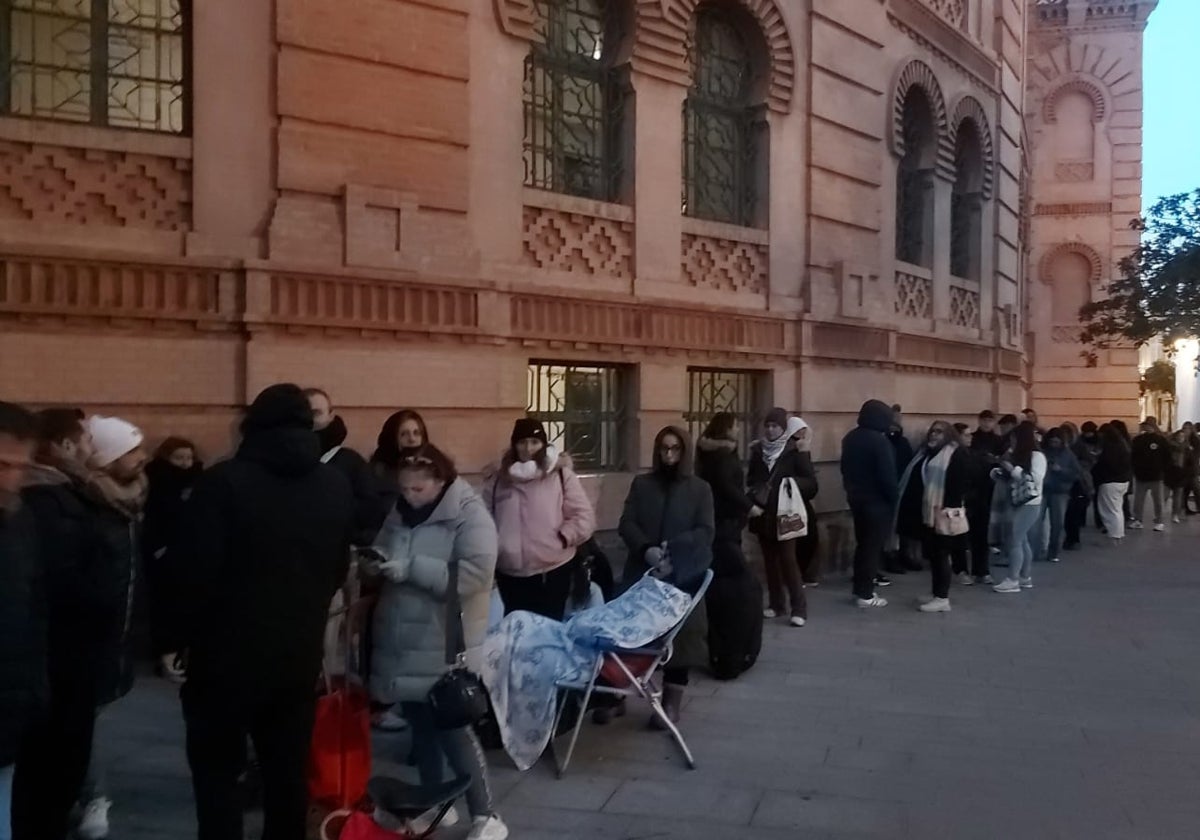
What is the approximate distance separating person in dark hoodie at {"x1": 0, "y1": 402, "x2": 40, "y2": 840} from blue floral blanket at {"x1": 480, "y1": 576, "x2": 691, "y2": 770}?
2.45 meters

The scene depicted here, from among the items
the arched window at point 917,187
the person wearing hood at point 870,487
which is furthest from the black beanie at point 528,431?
the arched window at point 917,187

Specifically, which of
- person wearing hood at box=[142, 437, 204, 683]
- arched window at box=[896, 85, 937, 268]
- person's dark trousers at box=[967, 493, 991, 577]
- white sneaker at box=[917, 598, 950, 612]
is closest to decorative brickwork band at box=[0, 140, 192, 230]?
person wearing hood at box=[142, 437, 204, 683]

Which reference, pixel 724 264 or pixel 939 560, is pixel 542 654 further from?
pixel 724 264

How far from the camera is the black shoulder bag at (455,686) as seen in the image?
4617 millimetres

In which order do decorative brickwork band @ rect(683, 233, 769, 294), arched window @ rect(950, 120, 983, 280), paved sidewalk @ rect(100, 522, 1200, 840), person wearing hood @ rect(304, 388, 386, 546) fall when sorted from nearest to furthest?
paved sidewalk @ rect(100, 522, 1200, 840)
person wearing hood @ rect(304, 388, 386, 546)
decorative brickwork band @ rect(683, 233, 769, 294)
arched window @ rect(950, 120, 983, 280)

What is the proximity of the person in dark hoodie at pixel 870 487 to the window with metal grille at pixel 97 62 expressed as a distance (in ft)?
20.4

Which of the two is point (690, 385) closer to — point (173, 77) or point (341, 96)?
point (341, 96)

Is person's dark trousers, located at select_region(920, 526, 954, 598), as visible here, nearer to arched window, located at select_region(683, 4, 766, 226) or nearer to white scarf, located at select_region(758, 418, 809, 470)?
white scarf, located at select_region(758, 418, 809, 470)

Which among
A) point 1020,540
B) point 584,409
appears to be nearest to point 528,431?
point 584,409

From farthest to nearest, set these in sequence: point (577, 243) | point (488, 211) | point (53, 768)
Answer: point (577, 243)
point (488, 211)
point (53, 768)

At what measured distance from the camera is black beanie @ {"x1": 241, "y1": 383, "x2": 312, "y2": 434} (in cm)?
399

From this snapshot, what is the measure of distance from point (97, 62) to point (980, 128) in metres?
12.9

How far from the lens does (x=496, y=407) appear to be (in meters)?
9.43

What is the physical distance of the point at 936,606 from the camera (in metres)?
10.5
